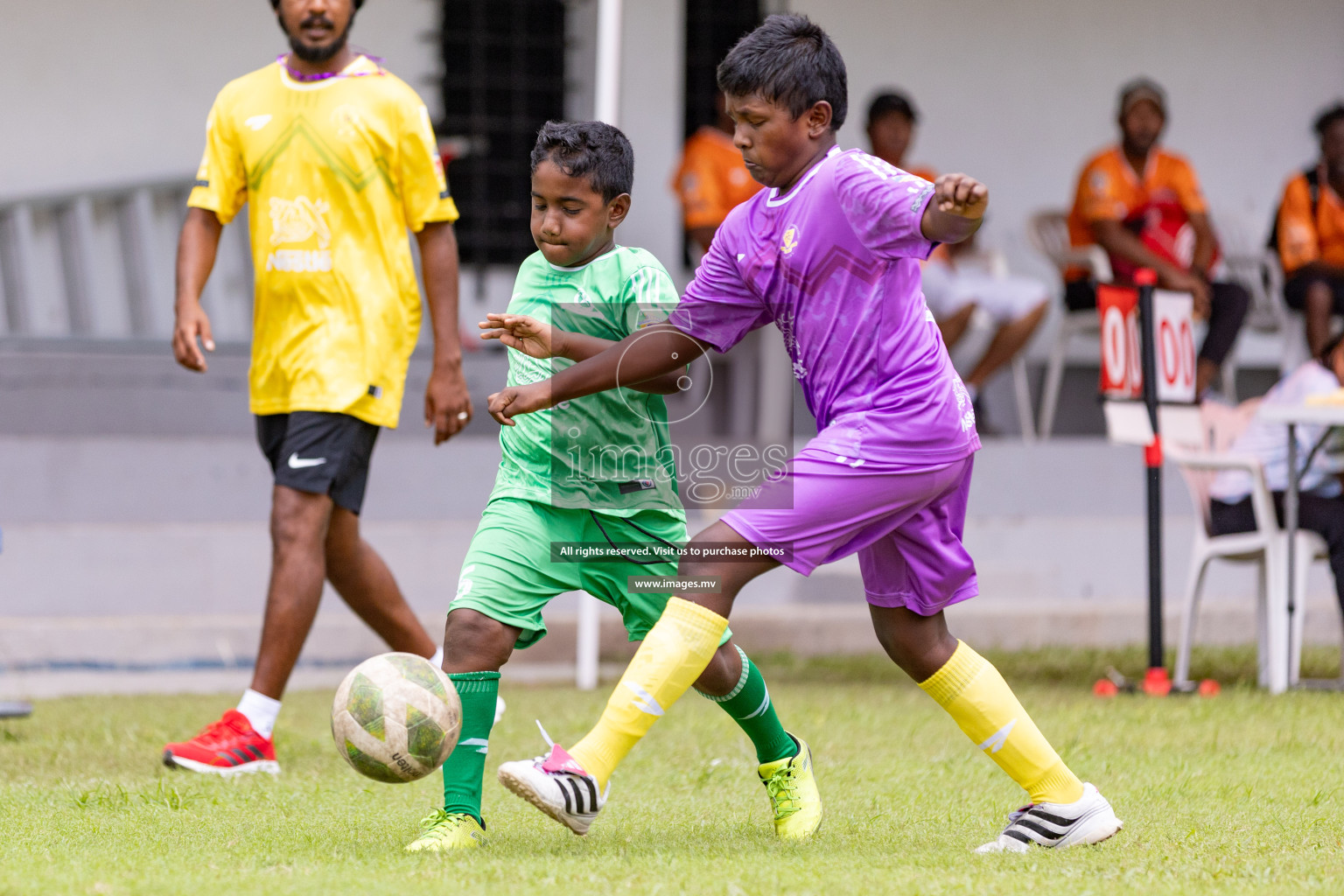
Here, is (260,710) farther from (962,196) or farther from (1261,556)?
(1261,556)

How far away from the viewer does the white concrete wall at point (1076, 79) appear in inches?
409

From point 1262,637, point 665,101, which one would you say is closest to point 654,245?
point 665,101

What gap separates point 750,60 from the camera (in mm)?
3416

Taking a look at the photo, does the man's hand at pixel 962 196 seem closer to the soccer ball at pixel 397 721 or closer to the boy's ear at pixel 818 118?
the boy's ear at pixel 818 118

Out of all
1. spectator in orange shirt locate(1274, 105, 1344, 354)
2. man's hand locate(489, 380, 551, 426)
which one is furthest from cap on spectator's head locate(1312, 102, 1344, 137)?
man's hand locate(489, 380, 551, 426)

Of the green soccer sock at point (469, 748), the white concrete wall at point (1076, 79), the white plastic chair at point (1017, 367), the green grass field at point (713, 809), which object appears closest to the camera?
the green grass field at point (713, 809)

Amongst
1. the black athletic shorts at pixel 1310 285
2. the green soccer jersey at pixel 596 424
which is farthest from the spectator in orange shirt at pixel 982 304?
the green soccer jersey at pixel 596 424

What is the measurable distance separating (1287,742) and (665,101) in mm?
5935

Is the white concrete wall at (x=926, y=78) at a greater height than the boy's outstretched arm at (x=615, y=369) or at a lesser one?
greater

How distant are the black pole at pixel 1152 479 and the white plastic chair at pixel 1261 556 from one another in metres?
0.14

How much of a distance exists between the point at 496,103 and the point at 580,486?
258 inches

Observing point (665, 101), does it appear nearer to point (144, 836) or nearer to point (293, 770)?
point (293, 770)

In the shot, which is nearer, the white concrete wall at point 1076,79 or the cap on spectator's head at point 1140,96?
the cap on spectator's head at point 1140,96

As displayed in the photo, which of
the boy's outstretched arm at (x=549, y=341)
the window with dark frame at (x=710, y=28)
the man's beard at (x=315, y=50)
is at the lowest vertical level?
the boy's outstretched arm at (x=549, y=341)
